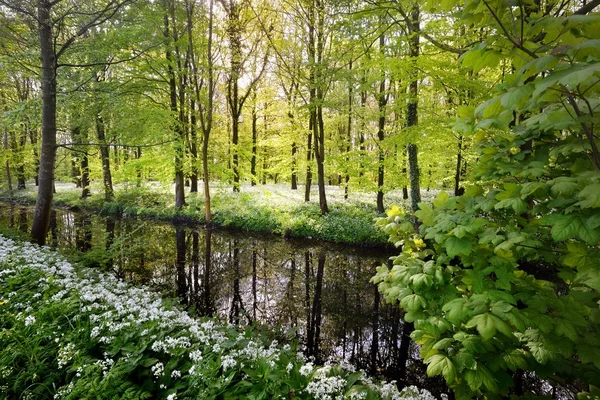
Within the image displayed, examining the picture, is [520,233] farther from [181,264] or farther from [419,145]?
[181,264]

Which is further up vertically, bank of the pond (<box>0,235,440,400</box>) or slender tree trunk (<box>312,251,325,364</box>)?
bank of the pond (<box>0,235,440,400</box>)

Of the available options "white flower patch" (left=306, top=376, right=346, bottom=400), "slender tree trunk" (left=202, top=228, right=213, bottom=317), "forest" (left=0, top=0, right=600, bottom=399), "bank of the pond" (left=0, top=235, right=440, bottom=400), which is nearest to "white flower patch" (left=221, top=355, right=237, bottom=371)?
"bank of the pond" (left=0, top=235, right=440, bottom=400)

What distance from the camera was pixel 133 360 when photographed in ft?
9.31

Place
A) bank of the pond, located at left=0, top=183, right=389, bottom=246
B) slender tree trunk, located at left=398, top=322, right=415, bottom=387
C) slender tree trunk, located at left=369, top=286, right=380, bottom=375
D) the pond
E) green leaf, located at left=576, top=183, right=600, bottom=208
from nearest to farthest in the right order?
green leaf, located at left=576, top=183, right=600, bottom=208 → slender tree trunk, located at left=398, top=322, right=415, bottom=387 → slender tree trunk, located at left=369, top=286, right=380, bottom=375 → the pond → bank of the pond, located at left=0, top=183, right=389, bottom=246

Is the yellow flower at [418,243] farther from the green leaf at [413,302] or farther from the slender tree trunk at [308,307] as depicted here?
the slender tree trunk at [308,307]

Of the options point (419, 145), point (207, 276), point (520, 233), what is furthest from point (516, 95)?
point (207, 276)

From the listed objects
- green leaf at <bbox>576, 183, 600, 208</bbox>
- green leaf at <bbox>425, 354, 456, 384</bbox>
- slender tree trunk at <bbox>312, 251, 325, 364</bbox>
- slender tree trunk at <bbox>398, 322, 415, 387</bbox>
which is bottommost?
slender tree trunk at <bbox>398, 322, 415, 387</bbox>

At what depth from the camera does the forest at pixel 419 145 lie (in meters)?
1.73

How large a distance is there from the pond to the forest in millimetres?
481

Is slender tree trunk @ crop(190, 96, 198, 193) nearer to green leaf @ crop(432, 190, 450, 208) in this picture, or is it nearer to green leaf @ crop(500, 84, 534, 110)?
green leaf @ crop(432, 190, 450, 208)

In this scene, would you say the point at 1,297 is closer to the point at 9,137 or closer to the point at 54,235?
the point at 54,235

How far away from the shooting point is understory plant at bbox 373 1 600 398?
1.55 metres

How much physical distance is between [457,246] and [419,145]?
835 centimetres

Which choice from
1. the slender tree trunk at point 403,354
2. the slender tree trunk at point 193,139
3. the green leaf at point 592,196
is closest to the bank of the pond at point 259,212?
the slender tree trunk at point 193,139
